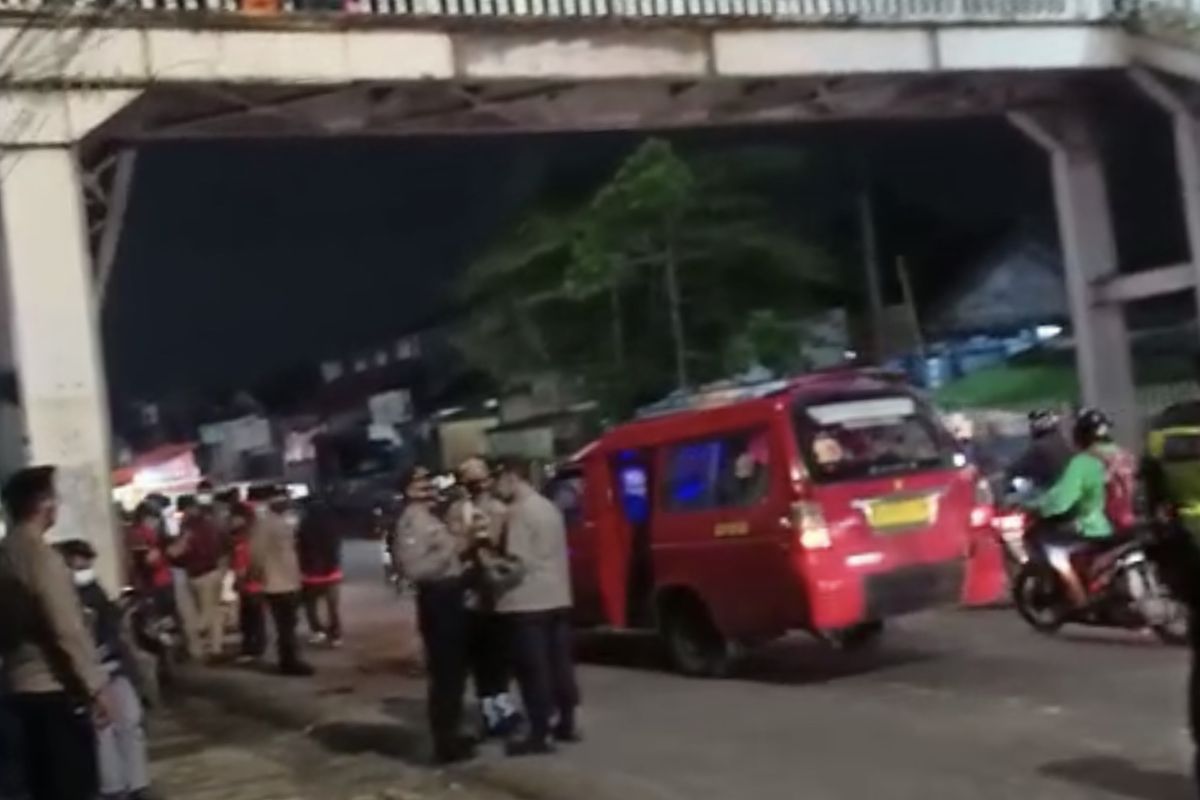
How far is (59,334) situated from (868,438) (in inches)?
324

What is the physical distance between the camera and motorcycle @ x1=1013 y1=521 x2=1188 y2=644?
13125 mm

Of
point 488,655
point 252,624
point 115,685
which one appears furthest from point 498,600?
point 252,624

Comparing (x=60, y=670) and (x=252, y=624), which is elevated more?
(x=60, y=670)

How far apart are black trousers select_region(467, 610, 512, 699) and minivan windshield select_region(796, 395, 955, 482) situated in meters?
2.53

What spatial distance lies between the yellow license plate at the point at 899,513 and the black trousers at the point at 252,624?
768cm

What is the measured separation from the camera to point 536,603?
35.7ft

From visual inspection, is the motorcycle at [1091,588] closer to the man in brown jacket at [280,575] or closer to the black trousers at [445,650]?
the black trousers at [445,650]

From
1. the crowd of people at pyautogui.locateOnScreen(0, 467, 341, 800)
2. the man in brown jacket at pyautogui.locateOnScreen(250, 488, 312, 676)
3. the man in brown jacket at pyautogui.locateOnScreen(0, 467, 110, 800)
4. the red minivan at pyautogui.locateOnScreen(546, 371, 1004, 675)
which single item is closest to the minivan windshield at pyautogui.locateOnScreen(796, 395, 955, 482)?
the red minivan at pyautogui.locateOnScreen(546, 371, 1004, 675)

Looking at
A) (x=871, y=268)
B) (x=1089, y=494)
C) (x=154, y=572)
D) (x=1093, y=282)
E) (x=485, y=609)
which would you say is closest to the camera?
(x=485, y=609)

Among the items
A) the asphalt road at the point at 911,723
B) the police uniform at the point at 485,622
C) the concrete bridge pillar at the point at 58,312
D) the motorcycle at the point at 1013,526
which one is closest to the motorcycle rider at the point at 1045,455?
the motorcycle at the point at 1013,526

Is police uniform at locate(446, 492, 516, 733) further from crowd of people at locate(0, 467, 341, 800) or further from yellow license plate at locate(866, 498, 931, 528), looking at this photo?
yellow license plate at locate(866, 498, 931, 528)

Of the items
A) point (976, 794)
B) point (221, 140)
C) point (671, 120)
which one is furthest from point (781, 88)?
point (976, 794)

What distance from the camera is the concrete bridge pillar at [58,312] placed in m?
17.7

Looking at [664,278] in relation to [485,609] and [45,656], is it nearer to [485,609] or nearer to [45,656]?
[485,609]
